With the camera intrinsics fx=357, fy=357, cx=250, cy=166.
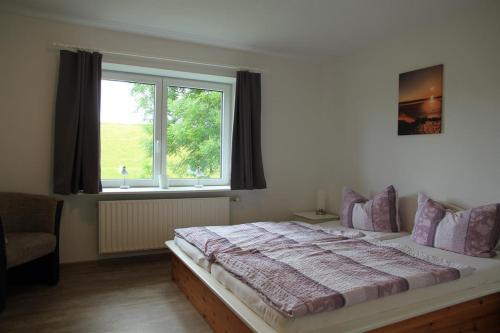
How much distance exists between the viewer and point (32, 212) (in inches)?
122

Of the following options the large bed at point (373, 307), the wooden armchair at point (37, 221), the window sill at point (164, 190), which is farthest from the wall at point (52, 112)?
the large bed at point (373, 307)

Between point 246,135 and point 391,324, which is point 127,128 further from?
point 391,324

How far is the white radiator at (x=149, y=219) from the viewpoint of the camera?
3564 mm

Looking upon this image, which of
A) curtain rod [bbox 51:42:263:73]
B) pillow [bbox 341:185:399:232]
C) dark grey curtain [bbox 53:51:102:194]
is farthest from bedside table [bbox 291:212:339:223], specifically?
dark grey curtain [bbox 53:51:102:194]

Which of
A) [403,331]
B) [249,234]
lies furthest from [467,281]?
[249,234]

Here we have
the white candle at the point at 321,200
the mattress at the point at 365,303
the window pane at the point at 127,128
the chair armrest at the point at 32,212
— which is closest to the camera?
the mattress at the point at 365,303

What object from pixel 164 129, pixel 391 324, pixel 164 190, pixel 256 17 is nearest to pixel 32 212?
pixel 164 190

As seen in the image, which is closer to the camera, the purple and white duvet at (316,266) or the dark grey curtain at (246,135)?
the purple and white duvet at (316,266)

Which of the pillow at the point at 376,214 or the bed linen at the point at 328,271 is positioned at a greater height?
the pillow at the point at 376,214

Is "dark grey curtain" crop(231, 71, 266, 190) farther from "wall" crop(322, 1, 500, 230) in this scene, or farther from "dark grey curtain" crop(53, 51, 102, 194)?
"dark grey curtain" crop(53, 51, 102, 194)

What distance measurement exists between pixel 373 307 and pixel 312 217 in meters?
2.34

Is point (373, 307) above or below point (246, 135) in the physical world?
below

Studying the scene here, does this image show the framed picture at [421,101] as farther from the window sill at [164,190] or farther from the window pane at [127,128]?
the window pane at [127,128]

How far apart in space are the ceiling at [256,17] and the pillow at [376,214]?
1592 millimetres
